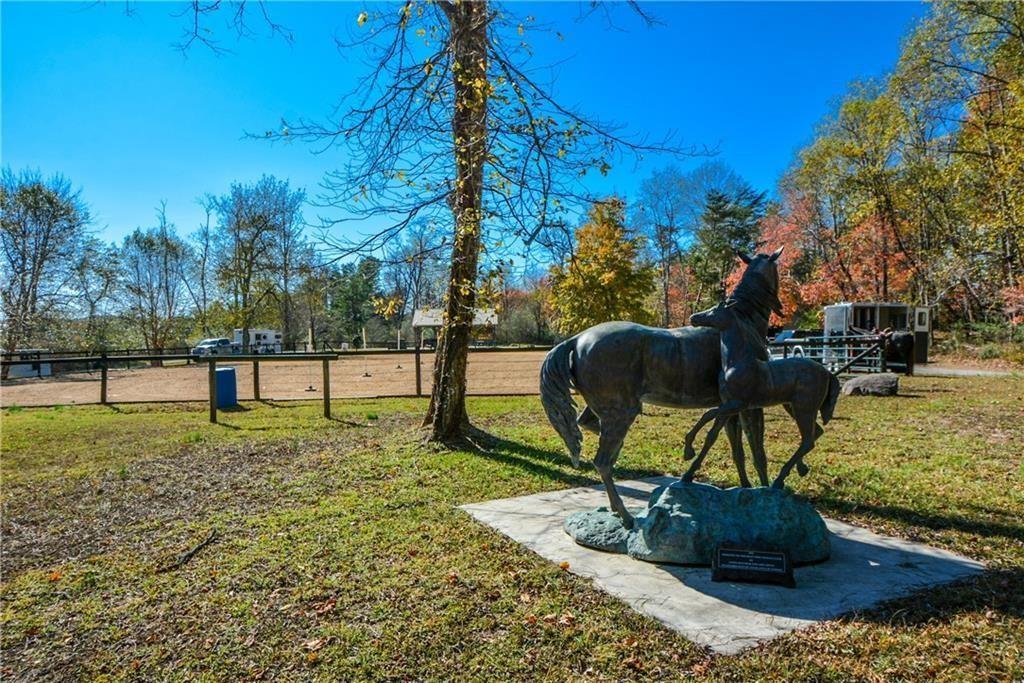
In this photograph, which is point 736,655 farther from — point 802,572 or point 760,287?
point 760,287

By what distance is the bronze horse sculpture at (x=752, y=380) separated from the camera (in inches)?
143

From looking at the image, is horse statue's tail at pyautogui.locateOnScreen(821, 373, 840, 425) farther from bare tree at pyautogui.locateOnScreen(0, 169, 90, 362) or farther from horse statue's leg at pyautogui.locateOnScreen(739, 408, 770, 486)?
bare tree at pyautogui.locateOnScreen(0, 169, 90, 362)

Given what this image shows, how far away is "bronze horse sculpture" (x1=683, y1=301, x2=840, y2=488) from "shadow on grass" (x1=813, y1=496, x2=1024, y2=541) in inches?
57.1

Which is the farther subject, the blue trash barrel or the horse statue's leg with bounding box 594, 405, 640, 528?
the blue trash barrel

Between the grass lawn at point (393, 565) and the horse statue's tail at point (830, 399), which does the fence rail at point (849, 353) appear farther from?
the horse statue's tail at point (830, 399)

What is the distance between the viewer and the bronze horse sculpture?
11.9 ft

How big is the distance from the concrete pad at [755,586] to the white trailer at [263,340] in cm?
3818

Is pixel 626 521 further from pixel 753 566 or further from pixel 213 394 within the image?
pixel 213 394

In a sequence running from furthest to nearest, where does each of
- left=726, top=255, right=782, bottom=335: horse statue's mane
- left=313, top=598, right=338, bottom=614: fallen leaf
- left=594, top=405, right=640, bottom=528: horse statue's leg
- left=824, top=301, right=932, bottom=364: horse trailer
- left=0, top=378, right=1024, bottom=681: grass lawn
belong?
left=824, top=301, right=932, bottom=364: horse trailer
left=594, top=405, right=640, bottom=528: horse statue's leg
left=726, top=255, right=782, bottom=335: horse statue's mane
left=313, top=598, right=338, bottom=614: fallen leaf
left=0, top=378, right=1024, bottom=681: grass lawn

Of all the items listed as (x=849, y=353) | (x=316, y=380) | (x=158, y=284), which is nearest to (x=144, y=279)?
(x=158, y=284)

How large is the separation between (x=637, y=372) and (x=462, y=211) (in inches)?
96.1

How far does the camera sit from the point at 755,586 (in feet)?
10.8

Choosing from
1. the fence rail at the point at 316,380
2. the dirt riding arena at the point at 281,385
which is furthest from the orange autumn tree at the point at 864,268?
the dirt riding arena at the point at 281,385

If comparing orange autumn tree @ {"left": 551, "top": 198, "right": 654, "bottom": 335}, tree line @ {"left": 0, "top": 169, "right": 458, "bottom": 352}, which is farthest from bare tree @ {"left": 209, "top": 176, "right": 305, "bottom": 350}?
orange autumn tree @ {"left": 551, "top": 198, "right": 654, "bottom": 335}
